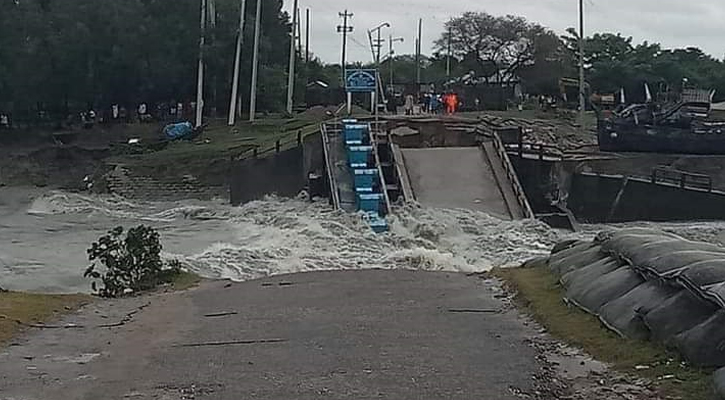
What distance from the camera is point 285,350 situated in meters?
9.45

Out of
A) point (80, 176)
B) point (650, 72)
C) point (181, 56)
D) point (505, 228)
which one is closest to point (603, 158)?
Result: point (505, 228)

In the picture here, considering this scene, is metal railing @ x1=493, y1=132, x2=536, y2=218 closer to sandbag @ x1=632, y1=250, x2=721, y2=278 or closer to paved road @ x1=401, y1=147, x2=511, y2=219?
→ paved road @ x1=401, y1=147, x2=511, y2=219

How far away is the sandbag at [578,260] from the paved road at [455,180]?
16687 mm

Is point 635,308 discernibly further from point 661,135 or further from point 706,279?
point 661,135

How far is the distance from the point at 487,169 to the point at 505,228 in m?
5.64

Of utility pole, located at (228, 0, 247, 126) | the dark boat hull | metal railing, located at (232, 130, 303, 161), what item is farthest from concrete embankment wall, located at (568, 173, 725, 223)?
utility pole, located at (228, 0, 247, 126)

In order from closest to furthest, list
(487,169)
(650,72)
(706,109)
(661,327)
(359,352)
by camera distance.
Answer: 1. (661,327)
2. (359,352)
3. (487,169)
4. (706,109)
5. (650,72)

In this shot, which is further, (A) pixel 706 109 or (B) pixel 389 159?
(A) pixel 706 109

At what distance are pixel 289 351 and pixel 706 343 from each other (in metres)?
3.41

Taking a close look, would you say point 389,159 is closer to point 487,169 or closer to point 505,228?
point 487,169

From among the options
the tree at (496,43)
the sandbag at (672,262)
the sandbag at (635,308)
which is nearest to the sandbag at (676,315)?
the sandbag at (635,308)

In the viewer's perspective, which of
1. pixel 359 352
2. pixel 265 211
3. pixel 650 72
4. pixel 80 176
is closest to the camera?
pixel 359 352

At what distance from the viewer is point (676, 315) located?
8.39 metres

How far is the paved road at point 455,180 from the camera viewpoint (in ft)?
106
